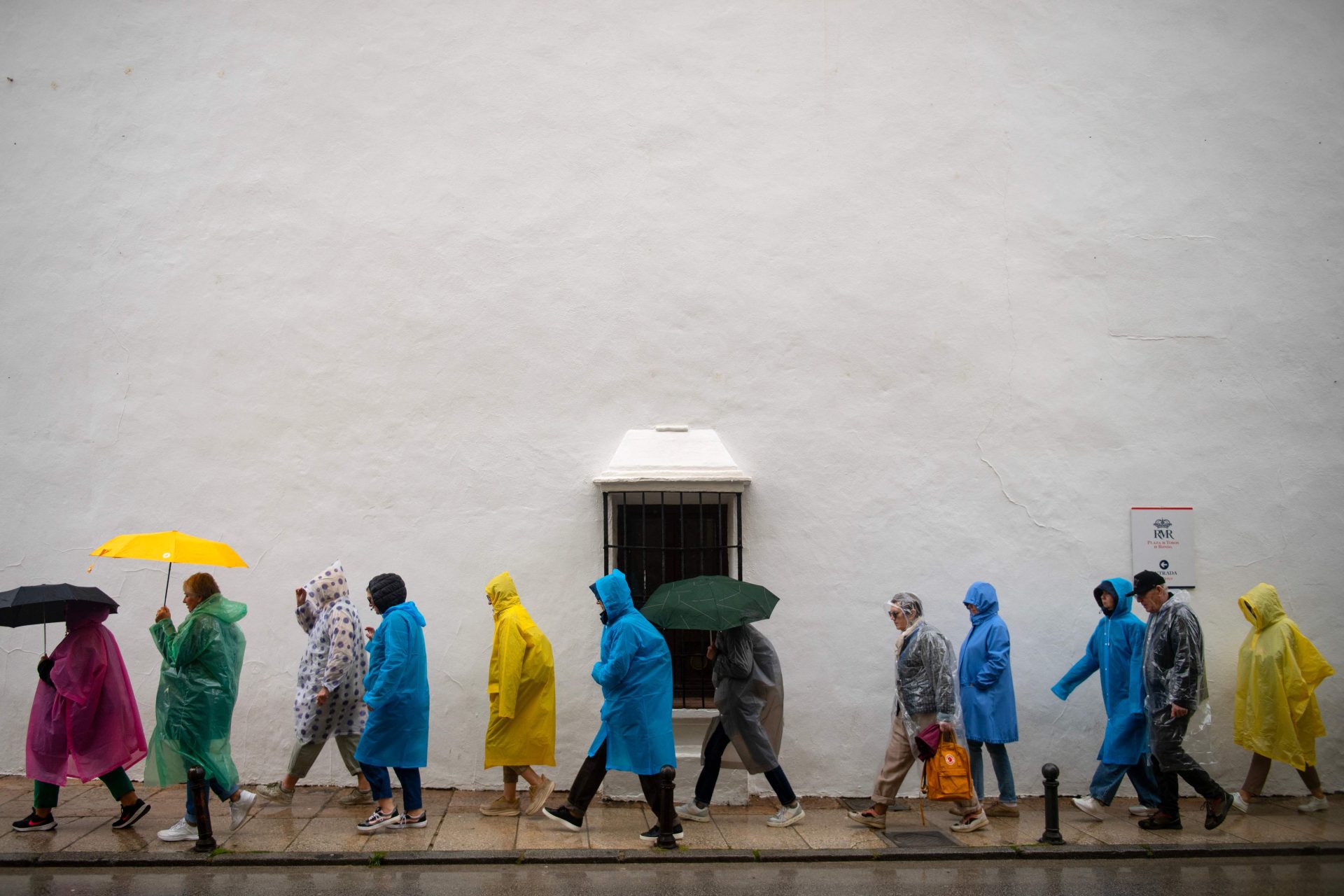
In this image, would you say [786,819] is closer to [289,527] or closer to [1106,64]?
[289,527]

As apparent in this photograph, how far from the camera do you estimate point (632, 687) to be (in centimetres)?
680

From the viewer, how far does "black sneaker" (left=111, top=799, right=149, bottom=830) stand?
267 inches

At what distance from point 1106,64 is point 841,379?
359 centimetres

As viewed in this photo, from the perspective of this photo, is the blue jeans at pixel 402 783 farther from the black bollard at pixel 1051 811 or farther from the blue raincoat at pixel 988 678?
the black bollard at pixel 1051 811

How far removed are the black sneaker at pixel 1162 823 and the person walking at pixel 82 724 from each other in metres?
6.84

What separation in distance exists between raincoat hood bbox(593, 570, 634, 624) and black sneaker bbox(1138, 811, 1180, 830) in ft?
12.8

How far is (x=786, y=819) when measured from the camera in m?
7.23

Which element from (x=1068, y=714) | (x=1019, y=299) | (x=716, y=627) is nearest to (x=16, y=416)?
(x=716, y=627)

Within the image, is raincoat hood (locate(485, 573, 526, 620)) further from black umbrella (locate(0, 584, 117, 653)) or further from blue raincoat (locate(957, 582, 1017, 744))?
blue raincoat (locate(957, 582, 1017, 744))

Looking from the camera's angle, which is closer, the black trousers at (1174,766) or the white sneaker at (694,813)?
the black trousers at (1174,766)

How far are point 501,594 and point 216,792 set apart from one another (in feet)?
7.27

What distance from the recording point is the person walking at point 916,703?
6.98m

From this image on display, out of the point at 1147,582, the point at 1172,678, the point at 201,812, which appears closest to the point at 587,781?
the point at 201,812

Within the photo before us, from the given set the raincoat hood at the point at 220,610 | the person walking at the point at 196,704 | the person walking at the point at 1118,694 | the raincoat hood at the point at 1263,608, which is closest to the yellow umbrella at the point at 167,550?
the person walking at the point at 196,704
